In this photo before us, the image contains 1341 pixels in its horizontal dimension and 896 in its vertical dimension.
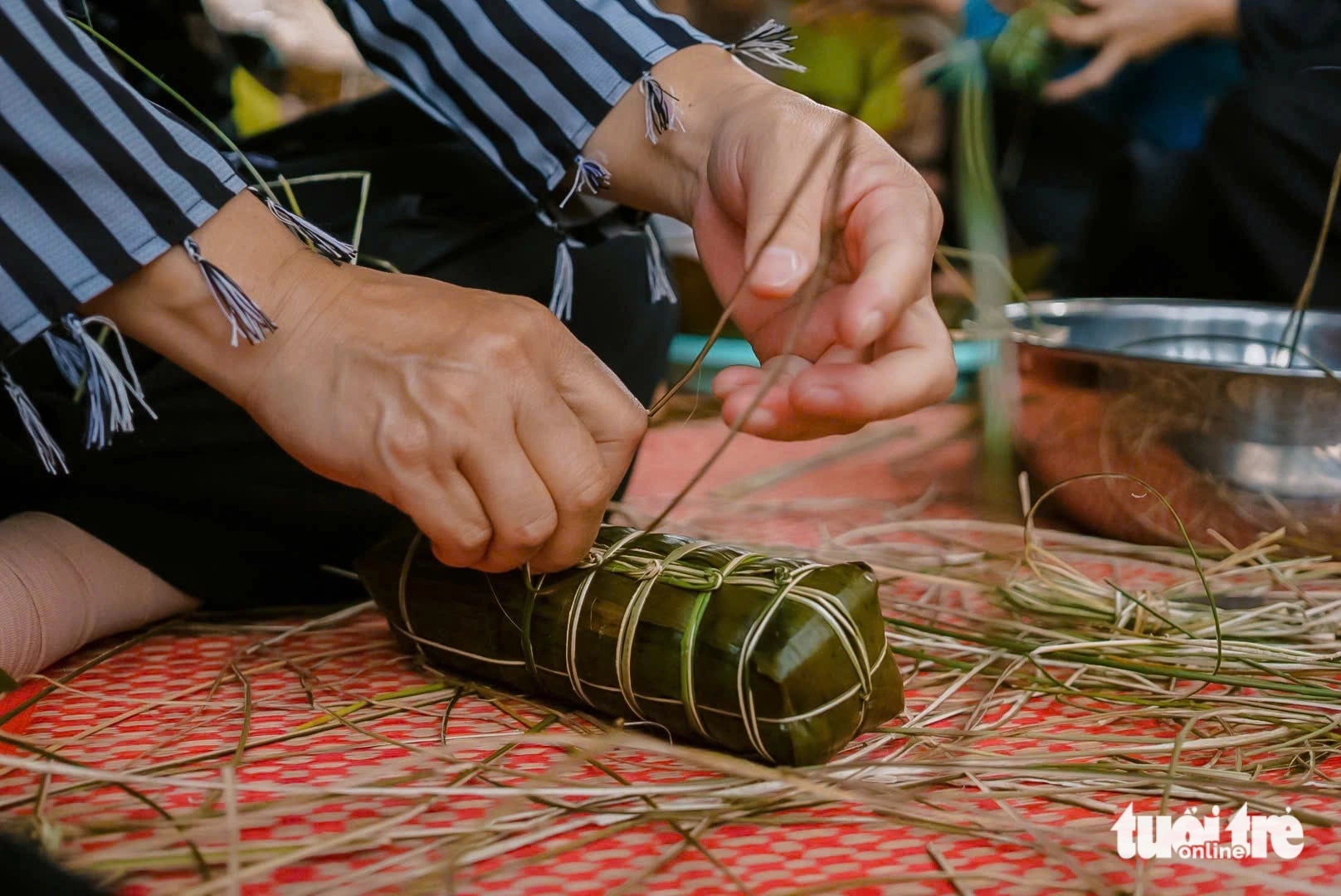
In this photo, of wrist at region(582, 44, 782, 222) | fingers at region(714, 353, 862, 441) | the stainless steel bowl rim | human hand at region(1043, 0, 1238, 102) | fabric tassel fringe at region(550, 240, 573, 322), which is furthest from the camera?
human hand at region(1043, 0, 1238, 102)

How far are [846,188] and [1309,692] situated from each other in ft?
1.47

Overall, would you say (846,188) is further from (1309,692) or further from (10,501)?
(10,501)

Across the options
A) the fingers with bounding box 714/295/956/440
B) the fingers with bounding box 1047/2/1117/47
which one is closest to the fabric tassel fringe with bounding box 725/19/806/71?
the fingers with bounding box 714/295/956/440

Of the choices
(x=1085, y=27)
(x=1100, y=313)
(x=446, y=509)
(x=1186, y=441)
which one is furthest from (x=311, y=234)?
(x=1085, y=27)

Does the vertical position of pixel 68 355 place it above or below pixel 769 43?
below

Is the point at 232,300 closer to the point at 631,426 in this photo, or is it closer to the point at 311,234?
the point at 311,234

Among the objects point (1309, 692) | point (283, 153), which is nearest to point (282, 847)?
point (1309, 692)

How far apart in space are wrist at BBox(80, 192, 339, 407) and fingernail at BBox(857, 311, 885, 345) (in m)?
0.30

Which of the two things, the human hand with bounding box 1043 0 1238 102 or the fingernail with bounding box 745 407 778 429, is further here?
the human hand with bounding box 1043 0 1238 102

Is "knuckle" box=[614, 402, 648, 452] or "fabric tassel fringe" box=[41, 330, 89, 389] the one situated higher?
"fabric tassel fringe" box=[41, 330, 89, 389]

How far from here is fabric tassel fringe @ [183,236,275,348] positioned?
2.02 feet

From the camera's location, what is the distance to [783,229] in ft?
2.13

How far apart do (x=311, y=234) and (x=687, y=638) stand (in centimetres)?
33

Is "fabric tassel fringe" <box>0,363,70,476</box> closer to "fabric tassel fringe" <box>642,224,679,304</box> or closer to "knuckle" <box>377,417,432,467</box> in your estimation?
"knuckle" <box>377,417,432,467</box>
